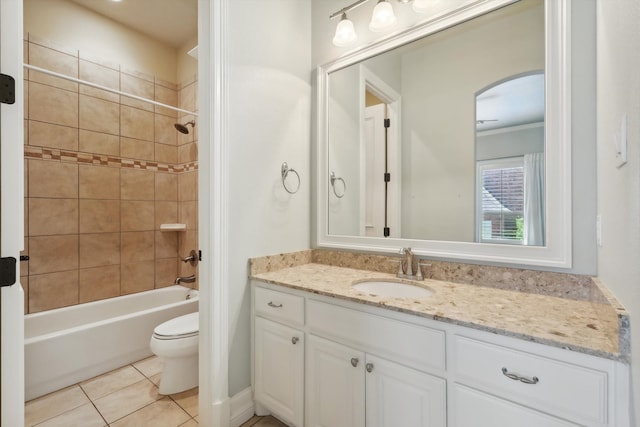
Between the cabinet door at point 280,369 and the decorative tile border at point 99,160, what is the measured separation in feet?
6.61

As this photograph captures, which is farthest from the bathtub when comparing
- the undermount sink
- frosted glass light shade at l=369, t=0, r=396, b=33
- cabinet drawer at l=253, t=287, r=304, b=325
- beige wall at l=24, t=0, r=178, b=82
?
frosted glass light shade at l=369, t=0, r=396, b=33

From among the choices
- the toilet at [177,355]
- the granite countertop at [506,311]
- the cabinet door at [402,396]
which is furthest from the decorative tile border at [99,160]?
the cabinet door at [402,396]

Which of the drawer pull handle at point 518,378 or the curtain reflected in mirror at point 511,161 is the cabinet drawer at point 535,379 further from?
the curtain reflected in mirror at point 511,161

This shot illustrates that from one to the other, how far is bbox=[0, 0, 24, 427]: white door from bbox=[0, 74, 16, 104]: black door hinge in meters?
0.01

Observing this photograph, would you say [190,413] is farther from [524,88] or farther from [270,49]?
[524,88]

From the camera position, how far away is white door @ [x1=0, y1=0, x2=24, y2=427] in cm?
88

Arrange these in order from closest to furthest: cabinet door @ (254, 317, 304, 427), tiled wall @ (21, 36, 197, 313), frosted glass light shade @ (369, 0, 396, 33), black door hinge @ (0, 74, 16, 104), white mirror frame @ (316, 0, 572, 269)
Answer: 1. black door hinge @ (0, 74, 16, 104)
2. white mirror frame @ (316, 0, 572, 269)
3. cabinet door @ (254, 317, 304, 427)
4. frosted glass light shade @ (369, 0, 396, 33)
5. tiled wall @ (21, 36, 197, 313)

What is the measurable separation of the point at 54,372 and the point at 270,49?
248 cm

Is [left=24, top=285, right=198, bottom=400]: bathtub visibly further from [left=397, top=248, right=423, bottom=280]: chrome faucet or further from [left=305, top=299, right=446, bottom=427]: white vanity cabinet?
[left=397, top=248, right=423, bottom=280]: chrome faucet

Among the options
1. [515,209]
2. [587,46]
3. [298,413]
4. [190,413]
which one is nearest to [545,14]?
[587,46]

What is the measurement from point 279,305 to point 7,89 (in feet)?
4.27

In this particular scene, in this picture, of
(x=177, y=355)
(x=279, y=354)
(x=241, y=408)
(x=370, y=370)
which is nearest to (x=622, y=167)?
(x=370, y=370)

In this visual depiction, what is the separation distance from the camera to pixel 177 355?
1.78 m

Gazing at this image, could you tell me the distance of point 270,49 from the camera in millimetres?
1742
